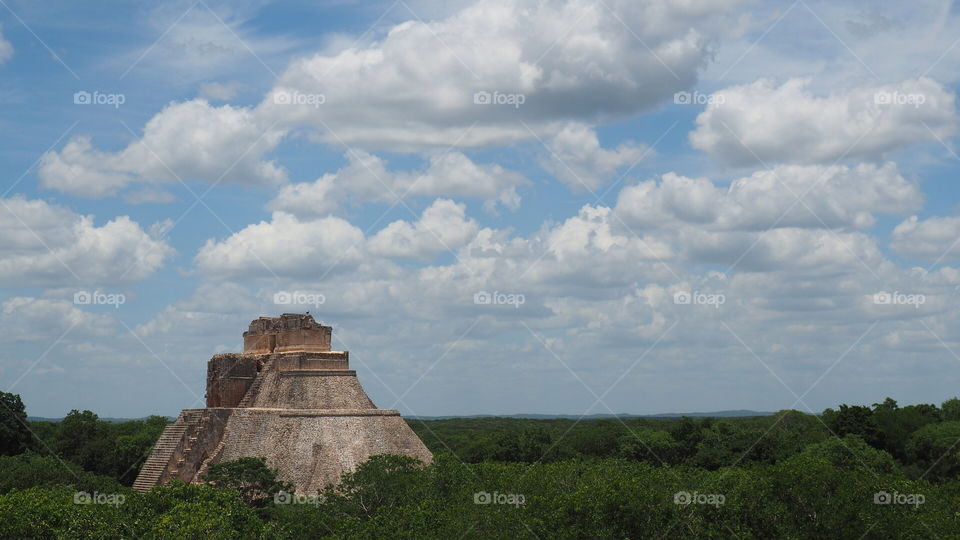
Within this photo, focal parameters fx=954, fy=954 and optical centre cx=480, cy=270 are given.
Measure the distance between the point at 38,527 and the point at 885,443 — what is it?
2892 inches

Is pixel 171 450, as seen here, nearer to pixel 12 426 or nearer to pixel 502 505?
pixel 502 505

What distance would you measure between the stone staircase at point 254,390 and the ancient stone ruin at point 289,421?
0.07m

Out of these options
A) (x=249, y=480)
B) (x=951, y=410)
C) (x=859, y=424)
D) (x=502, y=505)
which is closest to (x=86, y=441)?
(x=249, y=480)

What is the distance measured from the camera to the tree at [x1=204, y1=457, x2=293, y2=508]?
1678 inches

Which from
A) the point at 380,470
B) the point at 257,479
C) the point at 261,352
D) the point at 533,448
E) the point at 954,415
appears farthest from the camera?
the point at 954,415

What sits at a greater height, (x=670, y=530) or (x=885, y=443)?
(x=885, y=443)

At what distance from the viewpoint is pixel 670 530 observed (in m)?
31.6

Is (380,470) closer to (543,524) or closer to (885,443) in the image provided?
(543,524)

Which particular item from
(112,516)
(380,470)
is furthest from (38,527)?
(380,470)

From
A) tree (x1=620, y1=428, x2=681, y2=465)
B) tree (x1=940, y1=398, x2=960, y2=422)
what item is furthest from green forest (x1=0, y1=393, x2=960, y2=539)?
tree (x1=940, y1=398, x2=960, y2=422)

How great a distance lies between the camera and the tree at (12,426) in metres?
75.0

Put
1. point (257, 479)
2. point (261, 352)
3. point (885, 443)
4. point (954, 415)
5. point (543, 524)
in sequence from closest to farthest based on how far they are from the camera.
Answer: point (543, 524) → point (257, 479) → point (261, 352) → point (885, 443) → point (954, 415)

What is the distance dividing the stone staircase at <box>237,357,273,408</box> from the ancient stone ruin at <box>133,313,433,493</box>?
0.07m

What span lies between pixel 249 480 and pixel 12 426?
141ft
